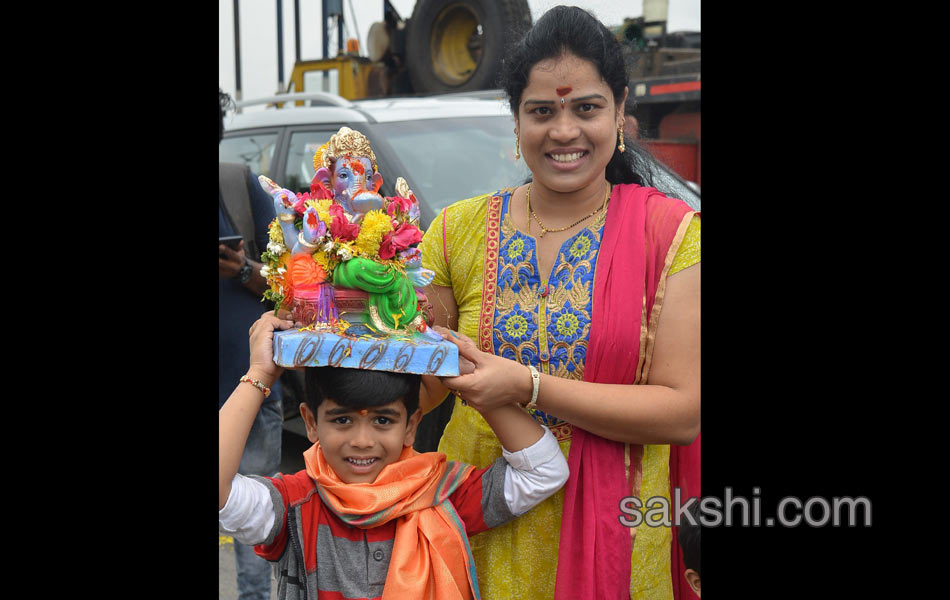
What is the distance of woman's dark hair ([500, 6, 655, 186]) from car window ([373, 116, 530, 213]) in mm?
1910

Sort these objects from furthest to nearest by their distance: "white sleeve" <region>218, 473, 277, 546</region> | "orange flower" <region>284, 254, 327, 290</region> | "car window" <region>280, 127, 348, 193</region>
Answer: "car window" <region>280, 127, 348, 193</region>
"orange flower" <region>284, 254, 327, 290</region>
"white sleeve" <region>218, 473, 277, 546</region>

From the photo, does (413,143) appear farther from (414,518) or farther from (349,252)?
(414,518)

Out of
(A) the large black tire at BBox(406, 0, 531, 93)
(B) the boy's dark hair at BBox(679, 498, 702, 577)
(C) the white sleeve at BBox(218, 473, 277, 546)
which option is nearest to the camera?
(C) the white sleeve at BBox(218, 473, 277, 546)

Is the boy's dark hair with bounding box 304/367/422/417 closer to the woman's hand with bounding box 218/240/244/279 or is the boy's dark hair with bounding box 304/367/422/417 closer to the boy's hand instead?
the boy's hand

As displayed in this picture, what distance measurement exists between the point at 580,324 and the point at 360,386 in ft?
1.74

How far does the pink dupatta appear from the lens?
6.39ft

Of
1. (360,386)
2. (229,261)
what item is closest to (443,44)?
(229,261)

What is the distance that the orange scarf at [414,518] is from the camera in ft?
6.36

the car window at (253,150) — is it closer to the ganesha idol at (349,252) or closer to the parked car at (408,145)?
the parked car at (408,145)

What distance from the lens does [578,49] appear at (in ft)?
6.47

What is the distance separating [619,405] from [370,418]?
1.90 feet

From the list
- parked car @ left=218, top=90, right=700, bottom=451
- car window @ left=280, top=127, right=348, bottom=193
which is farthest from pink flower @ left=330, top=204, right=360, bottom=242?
car window @ left=280, top=127, right=348, bottom=193

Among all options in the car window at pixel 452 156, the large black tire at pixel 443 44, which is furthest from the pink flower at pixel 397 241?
the large black tire at pixel 443 44

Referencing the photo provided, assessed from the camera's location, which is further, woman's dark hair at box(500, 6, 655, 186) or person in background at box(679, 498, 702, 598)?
person in background at box(679, 498, 702, 598)
